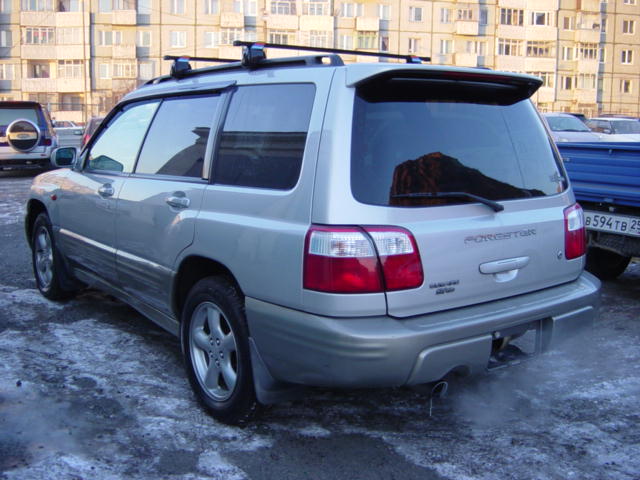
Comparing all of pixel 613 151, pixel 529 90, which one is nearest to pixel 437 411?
pixel 529 90

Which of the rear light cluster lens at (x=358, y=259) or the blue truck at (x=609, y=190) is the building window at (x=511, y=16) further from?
the rear light cluster lens at (x=358, y=259)

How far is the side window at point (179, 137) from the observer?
3820 millimetres

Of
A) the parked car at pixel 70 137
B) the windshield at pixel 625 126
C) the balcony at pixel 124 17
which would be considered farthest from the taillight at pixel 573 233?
the balcony at pixel 124 17

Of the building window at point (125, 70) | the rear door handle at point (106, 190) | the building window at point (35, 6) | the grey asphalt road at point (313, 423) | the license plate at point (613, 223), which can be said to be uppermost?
the building window at point (35, 6)

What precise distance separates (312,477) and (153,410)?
1.11 meters

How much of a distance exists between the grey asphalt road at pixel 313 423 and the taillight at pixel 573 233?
0.58 m

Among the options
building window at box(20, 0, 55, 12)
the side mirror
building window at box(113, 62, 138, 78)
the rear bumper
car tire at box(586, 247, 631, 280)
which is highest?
building window at box(20, 0, 55, 12)

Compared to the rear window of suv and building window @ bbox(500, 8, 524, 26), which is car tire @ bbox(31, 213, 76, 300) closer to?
the rear window of suv

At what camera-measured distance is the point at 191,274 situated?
3820mm

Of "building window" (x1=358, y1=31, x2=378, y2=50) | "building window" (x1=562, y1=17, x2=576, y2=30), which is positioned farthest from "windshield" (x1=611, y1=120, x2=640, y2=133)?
"building window" (x1=562, y1=17, x2=576, y2=30)

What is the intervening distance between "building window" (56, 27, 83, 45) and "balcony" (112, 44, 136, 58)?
3.06m

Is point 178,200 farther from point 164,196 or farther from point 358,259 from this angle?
point 358,259

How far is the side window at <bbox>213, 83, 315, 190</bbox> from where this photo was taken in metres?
3.20

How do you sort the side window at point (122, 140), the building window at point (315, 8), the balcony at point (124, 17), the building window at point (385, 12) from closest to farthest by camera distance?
the side window at point (122, 140), the balcony at point (124, 17), the building window at point (315, 8), the building window at point (385, 12)
